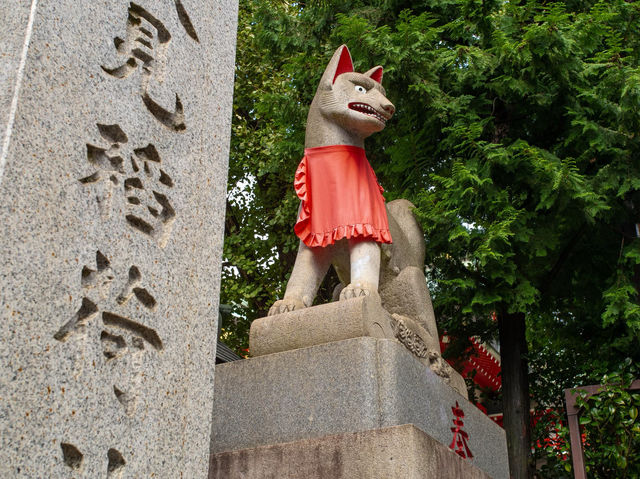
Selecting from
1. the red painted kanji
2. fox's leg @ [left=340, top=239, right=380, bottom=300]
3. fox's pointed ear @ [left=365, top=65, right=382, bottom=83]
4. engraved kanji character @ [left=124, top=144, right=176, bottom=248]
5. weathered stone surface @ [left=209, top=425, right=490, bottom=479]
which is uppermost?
fox's pointed ear @ [left=365, top=65, right=382, bottom=83]

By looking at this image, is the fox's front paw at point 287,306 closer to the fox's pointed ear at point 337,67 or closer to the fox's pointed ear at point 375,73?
the fox's pointed ear at point 337,67

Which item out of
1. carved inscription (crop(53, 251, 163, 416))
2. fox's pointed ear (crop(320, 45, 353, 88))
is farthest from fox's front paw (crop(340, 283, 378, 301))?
carved inscription (crop(53, 251, 163, 416))

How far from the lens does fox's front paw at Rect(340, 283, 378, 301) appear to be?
448 cm

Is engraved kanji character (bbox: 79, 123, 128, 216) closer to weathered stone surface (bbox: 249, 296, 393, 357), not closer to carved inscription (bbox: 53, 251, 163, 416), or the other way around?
carved inscription (bbox: 53, 251, 163, 416)

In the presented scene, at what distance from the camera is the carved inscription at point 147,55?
7.25ft

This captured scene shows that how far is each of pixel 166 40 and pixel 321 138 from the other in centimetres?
278

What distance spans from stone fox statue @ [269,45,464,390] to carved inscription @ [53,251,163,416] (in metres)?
2.64

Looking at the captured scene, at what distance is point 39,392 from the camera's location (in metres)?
1.68

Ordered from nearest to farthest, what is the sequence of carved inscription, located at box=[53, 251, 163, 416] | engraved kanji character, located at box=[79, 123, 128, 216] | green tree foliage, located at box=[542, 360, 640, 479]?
carved inscription, located at box=[53, 251, 163, 416], engraved kanji character, located at box=[79, 123, 128, 216], green tree foliage, located at box=[542, 360, 640, 479]

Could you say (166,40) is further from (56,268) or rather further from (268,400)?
(268,400)

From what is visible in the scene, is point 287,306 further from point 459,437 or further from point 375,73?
point 375,73

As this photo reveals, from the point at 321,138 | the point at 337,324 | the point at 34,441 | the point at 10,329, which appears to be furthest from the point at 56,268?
the point at 321,138

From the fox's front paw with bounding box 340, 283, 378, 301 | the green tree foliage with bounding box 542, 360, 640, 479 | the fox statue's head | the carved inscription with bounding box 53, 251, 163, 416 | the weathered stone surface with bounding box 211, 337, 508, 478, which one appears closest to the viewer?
the carved inscription with bounding box 53, 251, 163, 416

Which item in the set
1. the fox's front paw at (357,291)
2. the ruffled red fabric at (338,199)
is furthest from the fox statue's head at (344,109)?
the fox's front paw at (357,291)
